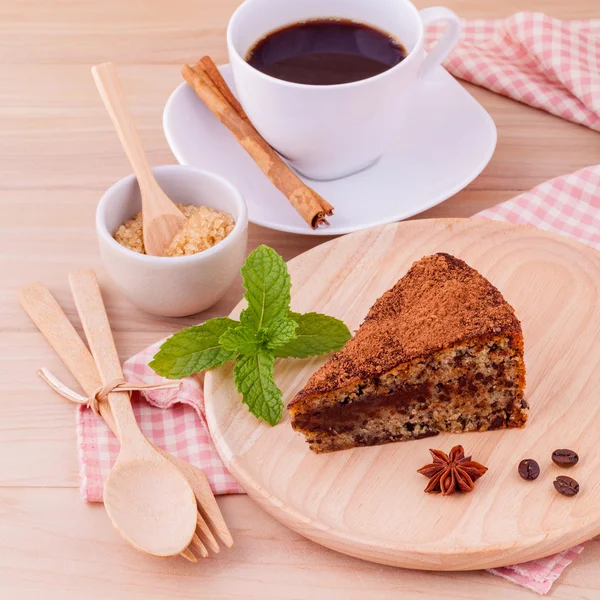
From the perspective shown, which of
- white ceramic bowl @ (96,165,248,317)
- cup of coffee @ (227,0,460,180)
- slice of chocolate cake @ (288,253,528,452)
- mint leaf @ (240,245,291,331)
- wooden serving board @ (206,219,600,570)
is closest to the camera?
wooden serving board @ (206,219,600,570)

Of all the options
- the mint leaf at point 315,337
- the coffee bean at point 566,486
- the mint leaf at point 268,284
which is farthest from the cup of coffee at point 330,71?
the coffee bean at point 566,486

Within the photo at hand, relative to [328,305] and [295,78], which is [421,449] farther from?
[295,78]

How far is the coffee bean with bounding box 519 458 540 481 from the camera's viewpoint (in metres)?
2.21

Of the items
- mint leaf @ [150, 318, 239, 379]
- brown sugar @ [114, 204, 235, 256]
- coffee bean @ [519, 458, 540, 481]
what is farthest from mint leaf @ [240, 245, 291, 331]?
coffee bean @ [519, 458, 540, 481]

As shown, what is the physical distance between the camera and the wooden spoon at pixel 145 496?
215 centimetres

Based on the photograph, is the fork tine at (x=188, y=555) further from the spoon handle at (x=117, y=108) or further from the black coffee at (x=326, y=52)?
the black coffee at (x=326, y=52)

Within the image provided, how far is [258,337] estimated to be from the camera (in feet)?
8.13

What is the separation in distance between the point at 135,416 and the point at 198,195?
73 centimetres

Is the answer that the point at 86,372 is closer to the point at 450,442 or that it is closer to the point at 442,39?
the point at 450,442

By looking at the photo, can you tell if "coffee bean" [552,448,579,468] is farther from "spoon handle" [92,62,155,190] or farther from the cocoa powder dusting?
"spoon handle" [92,62,155,190]

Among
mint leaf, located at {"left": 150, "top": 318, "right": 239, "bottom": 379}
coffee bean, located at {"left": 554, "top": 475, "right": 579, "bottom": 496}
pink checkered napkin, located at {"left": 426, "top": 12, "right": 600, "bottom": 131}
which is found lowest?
mint leaf, located at {"left": 150, "top": 318, "right": 239, "bottom": 379}

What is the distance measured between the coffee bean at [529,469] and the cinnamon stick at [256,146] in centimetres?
97

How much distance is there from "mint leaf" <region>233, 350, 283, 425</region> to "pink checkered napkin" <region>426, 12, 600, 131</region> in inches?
67.6

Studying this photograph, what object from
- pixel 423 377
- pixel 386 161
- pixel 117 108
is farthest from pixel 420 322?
pixel 117 108
